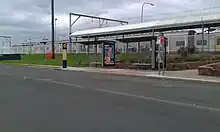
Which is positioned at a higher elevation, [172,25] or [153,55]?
[172,25]

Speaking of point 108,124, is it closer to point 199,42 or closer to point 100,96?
point 100,96

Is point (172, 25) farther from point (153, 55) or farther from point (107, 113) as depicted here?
point (107, 113)

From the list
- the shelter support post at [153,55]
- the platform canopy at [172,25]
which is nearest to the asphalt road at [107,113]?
the shelter support post at [153,55]

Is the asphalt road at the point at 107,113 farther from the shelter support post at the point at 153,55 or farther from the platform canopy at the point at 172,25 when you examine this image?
the platform canopy at the point at 172,25

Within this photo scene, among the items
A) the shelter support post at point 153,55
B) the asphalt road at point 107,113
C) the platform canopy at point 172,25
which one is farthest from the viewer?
the platform canopy at point 172,25

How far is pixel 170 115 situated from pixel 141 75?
15.3m

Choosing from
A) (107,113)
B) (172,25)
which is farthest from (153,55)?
(172,25)

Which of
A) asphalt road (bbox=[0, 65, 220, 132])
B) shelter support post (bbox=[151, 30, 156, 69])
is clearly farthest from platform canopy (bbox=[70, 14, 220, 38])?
asphalt road (bbox=[0, 65, 220, 132])

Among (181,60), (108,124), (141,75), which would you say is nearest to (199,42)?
(181,60)

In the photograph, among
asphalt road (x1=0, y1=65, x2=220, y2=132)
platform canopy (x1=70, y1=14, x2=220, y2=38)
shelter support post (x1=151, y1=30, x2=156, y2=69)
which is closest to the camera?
asphalt road (x1=0, y1=65, x2=220, y2=132)

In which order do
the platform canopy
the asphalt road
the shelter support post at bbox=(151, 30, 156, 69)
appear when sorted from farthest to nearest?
the platform canopy < the shelter support post at bbox=(151, 30, 156, 69) < the asphalt road

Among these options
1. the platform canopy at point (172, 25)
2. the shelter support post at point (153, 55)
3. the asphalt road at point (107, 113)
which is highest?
the platform canopy at point (172, 25)

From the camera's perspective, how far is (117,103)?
10672 millimetres

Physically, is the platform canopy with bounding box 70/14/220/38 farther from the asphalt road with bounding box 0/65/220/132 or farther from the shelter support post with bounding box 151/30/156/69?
the asphalt road with bounding box 0/65/220/132
